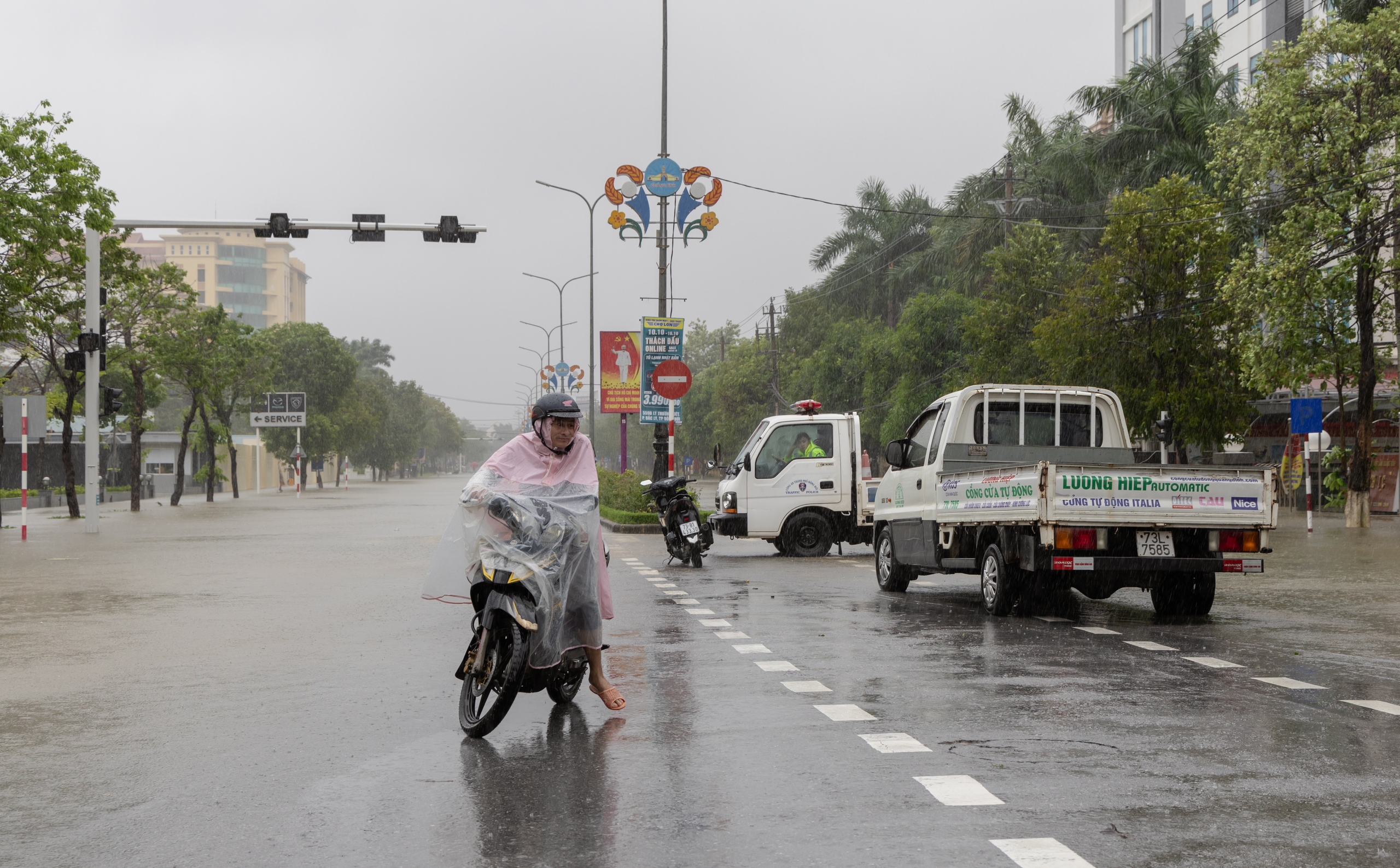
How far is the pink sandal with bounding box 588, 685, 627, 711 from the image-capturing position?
7676 mm

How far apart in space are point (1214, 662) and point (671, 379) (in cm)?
1759

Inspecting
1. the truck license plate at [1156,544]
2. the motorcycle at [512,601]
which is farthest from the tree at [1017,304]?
the motorcycle at [512,601]

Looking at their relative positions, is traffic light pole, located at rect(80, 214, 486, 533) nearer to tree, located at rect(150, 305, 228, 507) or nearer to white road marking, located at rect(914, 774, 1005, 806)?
tree, located at rect(150, 305, 228, 507)

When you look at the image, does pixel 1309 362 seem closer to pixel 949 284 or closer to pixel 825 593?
pixel 825 593

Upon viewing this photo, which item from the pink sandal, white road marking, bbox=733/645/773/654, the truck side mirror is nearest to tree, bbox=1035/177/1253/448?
the truck side mirror

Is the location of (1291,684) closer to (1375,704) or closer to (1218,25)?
(1375,704)

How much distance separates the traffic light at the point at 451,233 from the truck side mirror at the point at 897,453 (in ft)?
44.7

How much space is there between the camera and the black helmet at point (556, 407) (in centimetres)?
750

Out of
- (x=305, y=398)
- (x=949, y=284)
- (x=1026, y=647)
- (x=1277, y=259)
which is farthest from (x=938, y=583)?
(x=305, y=398)

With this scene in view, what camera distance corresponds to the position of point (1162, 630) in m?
11.9

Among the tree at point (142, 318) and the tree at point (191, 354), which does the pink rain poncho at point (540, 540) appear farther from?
the tree at point (191, 354)

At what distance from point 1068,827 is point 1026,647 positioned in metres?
5.58

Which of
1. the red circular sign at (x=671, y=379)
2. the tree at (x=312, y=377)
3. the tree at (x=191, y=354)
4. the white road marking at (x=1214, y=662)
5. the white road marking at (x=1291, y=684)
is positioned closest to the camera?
the white road marking at (x=1291, y=684)

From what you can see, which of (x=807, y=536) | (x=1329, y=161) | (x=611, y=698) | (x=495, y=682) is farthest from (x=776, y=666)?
(x=1329, y=161)
